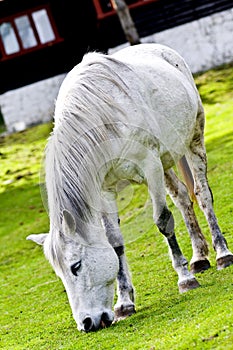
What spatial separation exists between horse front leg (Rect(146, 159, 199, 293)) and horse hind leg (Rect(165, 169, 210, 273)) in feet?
3.07

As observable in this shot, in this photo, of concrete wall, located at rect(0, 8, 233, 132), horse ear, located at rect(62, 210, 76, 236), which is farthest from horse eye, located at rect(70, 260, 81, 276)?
concrete wall, located at rect(0, 8, 233, 132)

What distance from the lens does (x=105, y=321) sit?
6.66 metres

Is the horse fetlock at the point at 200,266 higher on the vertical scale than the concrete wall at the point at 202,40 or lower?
higher

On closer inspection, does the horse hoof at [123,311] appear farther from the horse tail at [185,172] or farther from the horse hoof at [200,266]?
the horse tail at [185,172]

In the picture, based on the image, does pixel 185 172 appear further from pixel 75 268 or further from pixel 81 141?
pixel 75 268

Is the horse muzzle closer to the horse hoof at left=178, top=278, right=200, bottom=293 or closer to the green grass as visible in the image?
the green grass

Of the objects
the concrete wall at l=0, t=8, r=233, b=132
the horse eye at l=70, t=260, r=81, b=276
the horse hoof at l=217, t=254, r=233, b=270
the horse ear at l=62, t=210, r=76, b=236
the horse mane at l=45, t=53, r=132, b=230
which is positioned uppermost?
the horse mane at l=45, t=53, r=132, b=230

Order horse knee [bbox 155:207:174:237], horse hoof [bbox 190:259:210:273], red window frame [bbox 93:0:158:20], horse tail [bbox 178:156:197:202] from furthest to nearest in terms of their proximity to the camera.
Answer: red window frame [bbox 93:0:158:20] < horse tail [bbox 178:156:197:202] < horse hoof [bbox 190:259:210:273] < horse knee [bbox 155:207:174:237]

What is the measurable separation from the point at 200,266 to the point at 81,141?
242cm

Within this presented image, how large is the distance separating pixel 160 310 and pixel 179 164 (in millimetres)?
2463

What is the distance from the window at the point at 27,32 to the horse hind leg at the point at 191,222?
18777mm

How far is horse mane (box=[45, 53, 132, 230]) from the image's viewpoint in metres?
6.55

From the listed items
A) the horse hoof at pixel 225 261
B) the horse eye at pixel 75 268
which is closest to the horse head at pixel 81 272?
the horse eye at pixel 75 268

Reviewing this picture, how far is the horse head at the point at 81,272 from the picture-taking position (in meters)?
6.46
